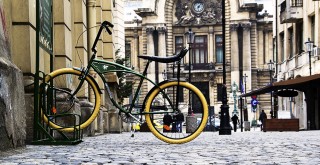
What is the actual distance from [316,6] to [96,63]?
31.0m

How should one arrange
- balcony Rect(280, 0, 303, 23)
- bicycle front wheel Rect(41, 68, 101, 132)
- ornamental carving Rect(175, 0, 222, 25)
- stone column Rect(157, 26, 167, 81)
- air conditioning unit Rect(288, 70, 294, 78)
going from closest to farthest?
1. bicycle front wheel Rect(41, 68, 101, 132)
2. balcony Rect(280, 0, 303, 23)
3. air conditioning unit Rect(288, 70, 294, 78)
4. stone column Rect(157, 26, 167, 81)
5. ornamental carving Rect(175, 0, 222, 25)

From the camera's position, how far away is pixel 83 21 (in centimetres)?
1789

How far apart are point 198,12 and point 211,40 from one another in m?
3.47

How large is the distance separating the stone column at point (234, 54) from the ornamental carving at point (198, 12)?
2342 mm

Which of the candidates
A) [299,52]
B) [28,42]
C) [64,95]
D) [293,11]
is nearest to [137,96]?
[64,95]

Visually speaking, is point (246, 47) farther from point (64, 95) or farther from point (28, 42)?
point (28, 42)

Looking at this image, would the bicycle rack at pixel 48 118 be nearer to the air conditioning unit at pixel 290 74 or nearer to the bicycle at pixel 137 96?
the bicycle at pixel 137 96

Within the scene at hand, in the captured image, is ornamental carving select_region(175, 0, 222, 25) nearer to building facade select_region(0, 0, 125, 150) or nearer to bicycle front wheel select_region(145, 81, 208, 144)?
building facade select_region(0, 0, 125, 150)

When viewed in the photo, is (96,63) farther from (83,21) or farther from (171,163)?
(83,21)

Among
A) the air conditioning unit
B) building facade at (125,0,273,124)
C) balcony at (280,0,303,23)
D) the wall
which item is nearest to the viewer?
the wall

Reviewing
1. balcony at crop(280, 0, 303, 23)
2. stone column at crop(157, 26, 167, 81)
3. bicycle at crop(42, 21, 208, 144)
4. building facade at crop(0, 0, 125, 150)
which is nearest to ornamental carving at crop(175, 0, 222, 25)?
stone column at crop(157, 26, 167, 81)

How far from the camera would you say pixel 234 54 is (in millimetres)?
78625

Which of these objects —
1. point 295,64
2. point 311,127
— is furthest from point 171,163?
point 295,64

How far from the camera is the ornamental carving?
8012cm
